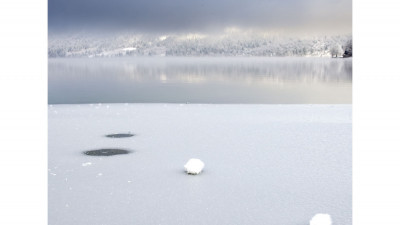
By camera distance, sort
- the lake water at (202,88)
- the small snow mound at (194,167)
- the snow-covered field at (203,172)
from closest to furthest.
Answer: the snow-covered field at (203,172)
the small snow mound at (194,167)
the lake water at (202,88)

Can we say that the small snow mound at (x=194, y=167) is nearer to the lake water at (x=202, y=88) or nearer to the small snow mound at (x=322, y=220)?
the small snow mound at (x=322, y=220)

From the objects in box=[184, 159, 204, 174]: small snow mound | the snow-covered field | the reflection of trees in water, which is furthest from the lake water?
box=[184, 159, 204, 174]: small snow mound

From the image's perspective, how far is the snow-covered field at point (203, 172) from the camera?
564 centimetres

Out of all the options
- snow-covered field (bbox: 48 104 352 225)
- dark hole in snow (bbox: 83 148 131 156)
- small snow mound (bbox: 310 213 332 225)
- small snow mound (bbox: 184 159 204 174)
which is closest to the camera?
small snow mound (bbox: 310 213 332 225)

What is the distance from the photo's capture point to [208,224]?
5.22 meters

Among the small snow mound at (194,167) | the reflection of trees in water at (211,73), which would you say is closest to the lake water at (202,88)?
the reflection of trees in water at (211,73)

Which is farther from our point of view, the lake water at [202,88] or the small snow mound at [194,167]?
the lake water at [202,88]

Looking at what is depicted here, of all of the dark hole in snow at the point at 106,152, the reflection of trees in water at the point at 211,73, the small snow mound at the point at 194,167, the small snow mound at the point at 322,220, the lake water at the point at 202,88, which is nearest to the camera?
the small snow mound at the point at 322,220

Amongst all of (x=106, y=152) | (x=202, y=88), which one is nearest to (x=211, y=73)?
(x=202, y=88)

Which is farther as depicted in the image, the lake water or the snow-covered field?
the lake water

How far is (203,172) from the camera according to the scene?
7836 millimetres

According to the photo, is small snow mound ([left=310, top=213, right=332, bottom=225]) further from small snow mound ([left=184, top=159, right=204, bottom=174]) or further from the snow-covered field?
small snow mound ([left=184, top=159, right=204, bottom=174])

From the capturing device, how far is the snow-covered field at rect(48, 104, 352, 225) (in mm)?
5641
